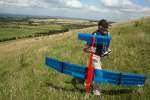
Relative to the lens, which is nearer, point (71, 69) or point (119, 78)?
A: point (119, 78)

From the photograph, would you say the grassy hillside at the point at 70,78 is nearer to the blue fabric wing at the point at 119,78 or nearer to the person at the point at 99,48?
the blue fabric wing at the point at 119,78

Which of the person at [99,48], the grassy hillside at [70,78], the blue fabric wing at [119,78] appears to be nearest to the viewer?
the grassy hillside at [70,78]

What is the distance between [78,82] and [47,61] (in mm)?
2078

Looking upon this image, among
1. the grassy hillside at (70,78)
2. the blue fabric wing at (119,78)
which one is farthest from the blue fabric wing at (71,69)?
the grassy hillside at (70,78)

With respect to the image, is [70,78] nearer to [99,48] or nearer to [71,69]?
[71,69]

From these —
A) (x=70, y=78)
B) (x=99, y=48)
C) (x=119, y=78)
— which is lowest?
(x=70, y=78)

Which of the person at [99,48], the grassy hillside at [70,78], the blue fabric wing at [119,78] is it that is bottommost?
the grassy hillside at [70,78]

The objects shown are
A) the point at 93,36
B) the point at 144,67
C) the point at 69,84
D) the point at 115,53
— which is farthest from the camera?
the point at 115,53

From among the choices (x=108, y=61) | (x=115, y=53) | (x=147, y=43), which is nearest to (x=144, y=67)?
(x=108, y=61)

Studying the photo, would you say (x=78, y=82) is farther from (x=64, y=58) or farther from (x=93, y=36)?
(x=64, y=58)

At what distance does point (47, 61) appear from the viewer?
8641mm

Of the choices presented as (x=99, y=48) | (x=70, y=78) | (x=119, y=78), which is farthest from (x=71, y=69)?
(x=70, y=78)

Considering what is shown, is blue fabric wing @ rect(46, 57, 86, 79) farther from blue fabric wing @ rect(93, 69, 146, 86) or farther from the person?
the person

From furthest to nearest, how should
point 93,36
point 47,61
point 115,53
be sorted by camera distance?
point 115,53
point 47,61
point 93,36
